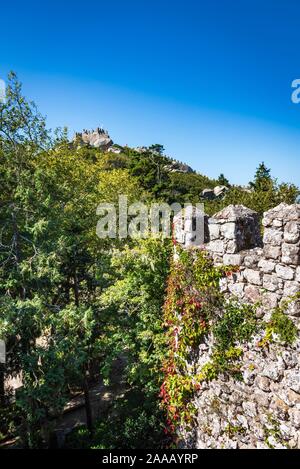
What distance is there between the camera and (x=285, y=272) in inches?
210

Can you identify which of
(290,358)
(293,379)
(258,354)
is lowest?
(293,379)

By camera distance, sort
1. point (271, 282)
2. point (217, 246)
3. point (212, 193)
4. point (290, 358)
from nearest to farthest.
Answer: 1. point (290, 358)
2. point (271, 282)
3. point (217, 246)
4. point (212, 193)

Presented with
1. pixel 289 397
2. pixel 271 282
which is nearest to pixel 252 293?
pixel 271 282

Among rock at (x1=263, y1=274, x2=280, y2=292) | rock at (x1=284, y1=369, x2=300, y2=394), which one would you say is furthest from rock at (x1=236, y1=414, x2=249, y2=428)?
rock at (x1=263, y1=274, x2=280, y2=292)

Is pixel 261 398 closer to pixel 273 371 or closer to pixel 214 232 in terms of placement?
pixel 273 371

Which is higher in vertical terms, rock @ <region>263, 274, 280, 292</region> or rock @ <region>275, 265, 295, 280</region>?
rock @ <region>275, 265, 295, 280</region>

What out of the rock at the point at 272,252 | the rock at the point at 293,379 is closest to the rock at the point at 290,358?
the rock at the point at 293,379

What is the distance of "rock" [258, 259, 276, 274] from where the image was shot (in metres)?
5.55

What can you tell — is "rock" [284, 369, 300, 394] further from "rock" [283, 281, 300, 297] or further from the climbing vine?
the climbing vine

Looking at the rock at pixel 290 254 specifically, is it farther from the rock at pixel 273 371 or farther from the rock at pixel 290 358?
the rock at pixel 273 371

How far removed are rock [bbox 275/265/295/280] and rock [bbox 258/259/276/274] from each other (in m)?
0.10

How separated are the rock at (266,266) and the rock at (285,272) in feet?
0.33

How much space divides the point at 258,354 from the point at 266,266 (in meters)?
1.73
